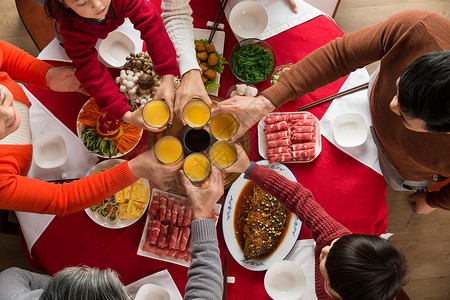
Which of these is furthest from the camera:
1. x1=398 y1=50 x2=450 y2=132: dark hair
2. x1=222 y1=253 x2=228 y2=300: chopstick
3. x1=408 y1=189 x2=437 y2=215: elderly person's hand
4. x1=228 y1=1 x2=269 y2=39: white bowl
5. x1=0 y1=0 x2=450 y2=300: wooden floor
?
x1=0 y1=0 x2=450 y2=300: wooden floor

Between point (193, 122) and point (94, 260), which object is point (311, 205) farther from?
point (94, 260)

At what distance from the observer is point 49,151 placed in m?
1.84

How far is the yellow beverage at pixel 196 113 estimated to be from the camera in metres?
1.66

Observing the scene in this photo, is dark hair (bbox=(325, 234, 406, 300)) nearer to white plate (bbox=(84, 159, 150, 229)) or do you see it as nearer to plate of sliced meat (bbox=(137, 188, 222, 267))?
plate of sliced meat (bbox=(137, 188, 222, 267))

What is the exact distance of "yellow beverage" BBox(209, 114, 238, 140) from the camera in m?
1.68

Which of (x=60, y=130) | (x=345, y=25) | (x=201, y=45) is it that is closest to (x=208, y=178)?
(x=201, y=45)

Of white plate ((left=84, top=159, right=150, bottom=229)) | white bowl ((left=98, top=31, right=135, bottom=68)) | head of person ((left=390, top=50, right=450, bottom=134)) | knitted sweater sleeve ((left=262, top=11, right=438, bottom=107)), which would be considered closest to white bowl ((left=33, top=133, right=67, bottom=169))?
white plate ((left=84, top=159, right=150, bottom=229))

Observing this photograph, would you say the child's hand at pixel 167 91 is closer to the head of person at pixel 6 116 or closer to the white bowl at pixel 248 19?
the white bowl at pixel 248 19

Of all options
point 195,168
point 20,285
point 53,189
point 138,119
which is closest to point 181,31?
point 138,119

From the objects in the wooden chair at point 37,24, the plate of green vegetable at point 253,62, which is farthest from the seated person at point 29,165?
the plate of green vegetable at point 253,62

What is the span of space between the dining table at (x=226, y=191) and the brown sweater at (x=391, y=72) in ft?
0.82

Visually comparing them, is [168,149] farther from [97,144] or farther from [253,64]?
[253,64]

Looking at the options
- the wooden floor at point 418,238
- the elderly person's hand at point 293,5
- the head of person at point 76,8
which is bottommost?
the wooden floor at point 418,238

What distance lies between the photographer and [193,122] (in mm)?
1688
